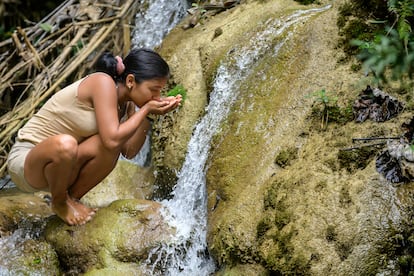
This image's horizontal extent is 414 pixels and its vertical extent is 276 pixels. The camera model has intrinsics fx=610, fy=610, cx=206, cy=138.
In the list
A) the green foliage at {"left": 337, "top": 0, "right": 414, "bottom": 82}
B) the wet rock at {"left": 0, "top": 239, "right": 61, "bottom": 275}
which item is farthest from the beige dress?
the green foliage at {"left": 337, "top": 0, "right": 414, "bottom": 82}

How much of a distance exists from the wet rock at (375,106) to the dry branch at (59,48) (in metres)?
3.14

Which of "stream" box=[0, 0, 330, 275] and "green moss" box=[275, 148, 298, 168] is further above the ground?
"green moss" box=[275, 148, 298, 168]

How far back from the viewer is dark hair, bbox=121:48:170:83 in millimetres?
3373

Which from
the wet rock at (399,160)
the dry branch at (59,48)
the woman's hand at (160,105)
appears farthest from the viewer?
the dry branch at (59,48)

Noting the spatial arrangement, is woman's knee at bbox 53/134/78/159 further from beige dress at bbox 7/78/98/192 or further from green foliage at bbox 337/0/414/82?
green foliage at bbox 337/0/414/82

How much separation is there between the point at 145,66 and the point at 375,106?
1.25m

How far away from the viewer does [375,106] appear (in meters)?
3.11

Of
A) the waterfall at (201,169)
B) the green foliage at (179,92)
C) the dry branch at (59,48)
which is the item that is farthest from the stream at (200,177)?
the dry branch at (59,48)

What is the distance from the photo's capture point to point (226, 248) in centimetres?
307

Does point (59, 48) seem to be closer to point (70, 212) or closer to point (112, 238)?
point (70, 212)

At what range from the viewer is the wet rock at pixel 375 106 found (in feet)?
10.0

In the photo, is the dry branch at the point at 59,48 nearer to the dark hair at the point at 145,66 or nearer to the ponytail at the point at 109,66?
the ponytail at the point at 109,66

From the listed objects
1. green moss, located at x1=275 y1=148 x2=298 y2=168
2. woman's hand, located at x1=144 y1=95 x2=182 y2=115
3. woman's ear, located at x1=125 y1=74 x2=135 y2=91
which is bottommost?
green moss, located at x1=275 y1=148 x2=298 y2=168

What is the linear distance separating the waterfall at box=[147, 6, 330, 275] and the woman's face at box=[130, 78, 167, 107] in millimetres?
656
